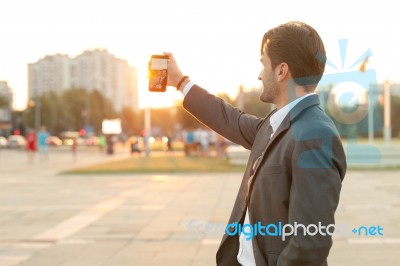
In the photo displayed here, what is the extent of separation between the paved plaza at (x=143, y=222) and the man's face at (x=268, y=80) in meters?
4.42

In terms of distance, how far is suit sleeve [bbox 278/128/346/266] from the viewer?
7.66ft

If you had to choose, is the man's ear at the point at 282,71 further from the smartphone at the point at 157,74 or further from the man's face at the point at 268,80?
the smartphone at the point at 157,74

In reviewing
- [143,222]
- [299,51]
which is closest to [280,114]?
[299,51]

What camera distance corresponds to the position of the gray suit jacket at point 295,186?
2346 mm

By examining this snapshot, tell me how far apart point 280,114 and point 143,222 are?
7.50 metres

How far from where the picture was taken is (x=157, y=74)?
121 inches

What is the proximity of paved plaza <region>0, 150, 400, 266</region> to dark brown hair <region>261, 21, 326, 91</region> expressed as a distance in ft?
15.0

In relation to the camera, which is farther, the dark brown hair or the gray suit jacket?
the dark brown hair

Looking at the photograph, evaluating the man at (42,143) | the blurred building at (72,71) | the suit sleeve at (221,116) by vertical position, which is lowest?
the man at (42,143)

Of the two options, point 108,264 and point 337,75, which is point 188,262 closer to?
point 108,264

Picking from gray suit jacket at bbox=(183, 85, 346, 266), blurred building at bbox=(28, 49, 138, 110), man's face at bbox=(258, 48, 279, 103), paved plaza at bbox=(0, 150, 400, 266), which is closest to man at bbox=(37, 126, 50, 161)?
paved plaza at bbox=(0, 150, 400, 266)

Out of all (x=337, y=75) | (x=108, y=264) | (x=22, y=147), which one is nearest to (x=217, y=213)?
(x=108, y=264)

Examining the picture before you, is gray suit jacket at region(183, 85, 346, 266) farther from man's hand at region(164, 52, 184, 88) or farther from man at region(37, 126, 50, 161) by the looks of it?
man at region(37, 126, 50, 161)

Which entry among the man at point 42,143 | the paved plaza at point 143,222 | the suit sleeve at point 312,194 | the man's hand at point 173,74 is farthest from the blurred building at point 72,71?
the suit sleeve at point 312,194
